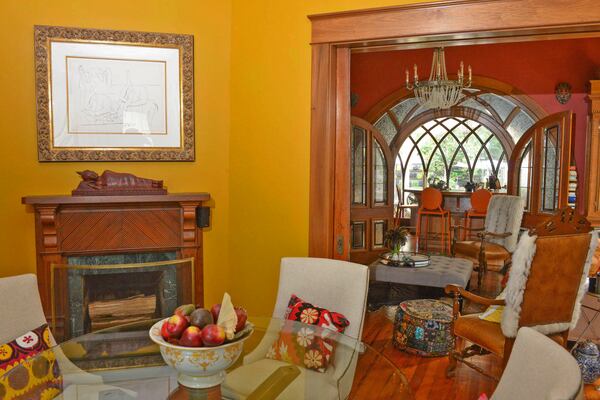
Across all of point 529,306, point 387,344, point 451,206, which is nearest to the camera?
point 529,306

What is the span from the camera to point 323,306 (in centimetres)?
262

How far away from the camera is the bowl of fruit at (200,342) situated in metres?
1.61

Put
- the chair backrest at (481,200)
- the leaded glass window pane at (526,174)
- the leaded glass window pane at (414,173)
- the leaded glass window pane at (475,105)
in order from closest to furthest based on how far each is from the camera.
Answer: the leaded glass window pane at (526,174) < the chair backrest at (481,200) < the leaded glass window pane at (475,105) < the leaded glass window pane at (414,173)

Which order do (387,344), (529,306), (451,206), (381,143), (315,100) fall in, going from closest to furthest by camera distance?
1. (529,306)
2. (315,100)
3. (387,344)
4. (381,143)
5. (451,206)

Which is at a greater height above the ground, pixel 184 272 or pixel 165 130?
pixel 165 130

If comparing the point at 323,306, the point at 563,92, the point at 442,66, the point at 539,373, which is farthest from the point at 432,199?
the point at 539,373

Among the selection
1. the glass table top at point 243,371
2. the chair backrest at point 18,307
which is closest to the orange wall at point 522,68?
the glass table top at point 243,371

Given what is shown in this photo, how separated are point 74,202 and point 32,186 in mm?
366

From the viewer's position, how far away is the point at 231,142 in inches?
147

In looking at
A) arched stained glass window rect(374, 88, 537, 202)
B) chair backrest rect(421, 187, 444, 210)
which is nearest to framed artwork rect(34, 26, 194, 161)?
chair backrest rect(421, 187, 444, 210)

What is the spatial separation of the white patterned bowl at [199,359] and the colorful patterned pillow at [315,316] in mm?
747

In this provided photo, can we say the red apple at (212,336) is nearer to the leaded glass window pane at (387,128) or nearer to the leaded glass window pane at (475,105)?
the leaded glass window pane at (387,128)

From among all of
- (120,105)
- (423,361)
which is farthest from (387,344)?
(120,105)

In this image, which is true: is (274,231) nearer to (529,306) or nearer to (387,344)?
(387,344)
